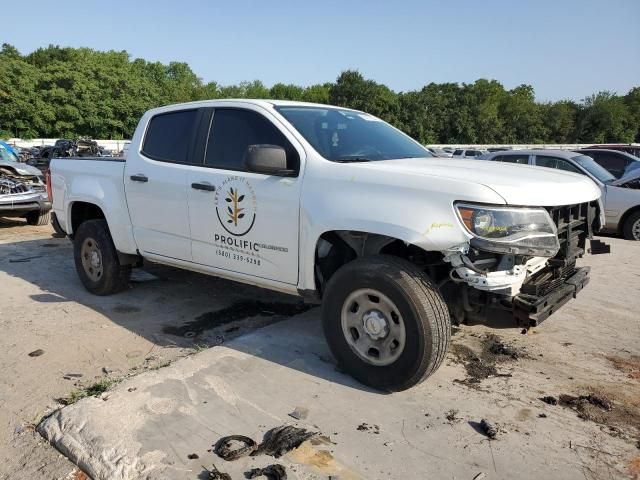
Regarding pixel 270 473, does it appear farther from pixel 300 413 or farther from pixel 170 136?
pixel 170 136

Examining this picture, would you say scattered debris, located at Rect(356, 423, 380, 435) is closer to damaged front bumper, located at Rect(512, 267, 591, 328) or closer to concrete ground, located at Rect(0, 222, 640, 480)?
concrete ground, located at Rect(0, 222, 640, 480)

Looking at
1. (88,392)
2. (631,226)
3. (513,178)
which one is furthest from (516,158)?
(88,392)

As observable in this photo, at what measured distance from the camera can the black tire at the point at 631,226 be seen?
9711mm

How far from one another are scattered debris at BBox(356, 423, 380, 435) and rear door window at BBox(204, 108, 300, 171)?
1.99m

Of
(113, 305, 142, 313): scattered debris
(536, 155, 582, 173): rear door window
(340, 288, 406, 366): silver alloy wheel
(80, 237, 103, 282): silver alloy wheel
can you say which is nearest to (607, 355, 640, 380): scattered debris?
(340, 288, 406, 366): silver alloy wheel

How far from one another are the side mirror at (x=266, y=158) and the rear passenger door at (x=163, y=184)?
102cm

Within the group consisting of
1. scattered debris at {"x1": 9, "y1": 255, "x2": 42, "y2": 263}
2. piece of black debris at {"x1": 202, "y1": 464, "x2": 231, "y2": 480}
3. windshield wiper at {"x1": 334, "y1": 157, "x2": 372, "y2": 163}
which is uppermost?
windshield wiper at {"x1": 334, "y1": 157, "x2": 372, "y2": 163}

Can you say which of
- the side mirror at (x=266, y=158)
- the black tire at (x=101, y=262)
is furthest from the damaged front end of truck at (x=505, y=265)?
the black tire at (x=101, y=262)

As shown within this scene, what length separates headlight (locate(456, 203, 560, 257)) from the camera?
2990 millimetres

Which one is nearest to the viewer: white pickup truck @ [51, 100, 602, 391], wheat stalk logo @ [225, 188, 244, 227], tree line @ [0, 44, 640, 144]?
white pickup truck @ [51, 100, 602, 391]

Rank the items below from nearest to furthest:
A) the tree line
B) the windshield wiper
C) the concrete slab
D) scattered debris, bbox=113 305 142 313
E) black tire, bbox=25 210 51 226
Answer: the concrete slab < the windshield wiper < scattered debris, bbox=113 305 142 313 < black tire, bbox=25 210 51 226 < the tree line

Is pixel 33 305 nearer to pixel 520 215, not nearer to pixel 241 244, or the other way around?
pixel 241 244

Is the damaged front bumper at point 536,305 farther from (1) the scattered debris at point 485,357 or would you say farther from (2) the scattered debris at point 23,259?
(2) the scattered debris at point 23,259

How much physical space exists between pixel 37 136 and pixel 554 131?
58.6 metres
